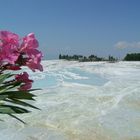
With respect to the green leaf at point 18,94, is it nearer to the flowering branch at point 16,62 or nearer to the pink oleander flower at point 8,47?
the flowering branch at point 16,62

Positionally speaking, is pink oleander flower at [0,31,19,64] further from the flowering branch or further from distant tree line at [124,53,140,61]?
distant tree line at [124,53,140,61]

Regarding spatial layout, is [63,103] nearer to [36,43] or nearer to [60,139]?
[60,139]

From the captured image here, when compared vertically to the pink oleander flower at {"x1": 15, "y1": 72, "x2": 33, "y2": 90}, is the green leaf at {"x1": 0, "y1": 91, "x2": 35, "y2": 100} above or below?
below

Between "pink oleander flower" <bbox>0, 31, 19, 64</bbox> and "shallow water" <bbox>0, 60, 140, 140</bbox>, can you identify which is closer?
"pink oleander flower" <bbox>0, 31, 19, 64</bbox>

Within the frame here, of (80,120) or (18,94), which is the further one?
(80,120)

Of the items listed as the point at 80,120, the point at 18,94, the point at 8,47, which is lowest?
the point at 80,120

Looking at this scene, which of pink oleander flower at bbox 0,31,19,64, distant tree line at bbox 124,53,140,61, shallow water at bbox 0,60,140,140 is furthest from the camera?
distant tree line at bbox 124,53,140,61

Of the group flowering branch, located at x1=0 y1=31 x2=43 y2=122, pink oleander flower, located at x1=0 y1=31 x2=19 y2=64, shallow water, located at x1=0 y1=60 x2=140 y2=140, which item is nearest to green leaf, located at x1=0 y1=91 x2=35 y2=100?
flowering branch, located at x1=0 y1=31 x2=43 y2=122

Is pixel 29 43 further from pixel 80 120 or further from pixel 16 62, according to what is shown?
pixel 80 120

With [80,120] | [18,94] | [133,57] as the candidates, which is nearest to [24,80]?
[18,94]

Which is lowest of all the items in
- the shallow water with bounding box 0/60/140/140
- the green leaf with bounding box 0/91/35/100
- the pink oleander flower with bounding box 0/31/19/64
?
the shallow water with bounding box 0/60/140/140

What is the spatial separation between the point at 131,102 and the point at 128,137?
8.44 ft

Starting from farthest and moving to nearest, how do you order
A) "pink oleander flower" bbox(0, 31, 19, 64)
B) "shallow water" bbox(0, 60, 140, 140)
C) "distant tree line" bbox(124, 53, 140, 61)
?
1. "distant tree line" bbox(124, 53, 140, 61)
2. "shallow water" bbox(0, 60, 140, 140)
3. "pink oleander flower" bbox(0, 31, 19, 64)

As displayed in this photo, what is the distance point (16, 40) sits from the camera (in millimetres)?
859
